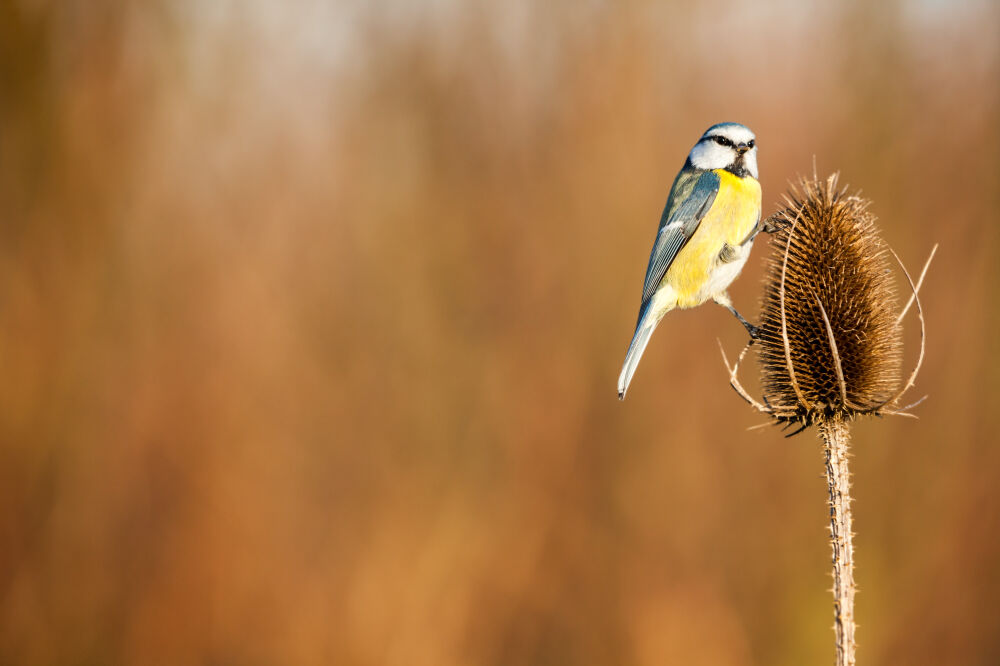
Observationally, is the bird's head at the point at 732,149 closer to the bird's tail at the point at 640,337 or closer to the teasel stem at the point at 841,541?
the bird's tail at the point at 640,337

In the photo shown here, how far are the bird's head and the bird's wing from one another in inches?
3.7

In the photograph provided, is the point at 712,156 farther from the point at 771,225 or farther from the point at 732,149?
the point at 771,225

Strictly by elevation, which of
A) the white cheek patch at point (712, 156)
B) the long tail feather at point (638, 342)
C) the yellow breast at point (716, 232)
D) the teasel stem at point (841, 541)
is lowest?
the teasel stem at point (841, 541)

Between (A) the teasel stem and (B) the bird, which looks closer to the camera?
(A) the teasel stem

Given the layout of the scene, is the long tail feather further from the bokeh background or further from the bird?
the bokeh background

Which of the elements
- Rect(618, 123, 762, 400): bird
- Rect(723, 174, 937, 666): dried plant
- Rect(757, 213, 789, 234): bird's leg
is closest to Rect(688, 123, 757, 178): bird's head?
Rect(618, 123, 762, 400): bird

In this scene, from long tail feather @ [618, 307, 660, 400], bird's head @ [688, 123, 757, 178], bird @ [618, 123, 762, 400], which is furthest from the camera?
bird's head @ [688, 123, 757, 178]

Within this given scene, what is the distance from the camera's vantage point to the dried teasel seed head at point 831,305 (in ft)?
9.50

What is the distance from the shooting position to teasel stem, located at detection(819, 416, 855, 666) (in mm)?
1944

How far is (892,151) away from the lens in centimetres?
675

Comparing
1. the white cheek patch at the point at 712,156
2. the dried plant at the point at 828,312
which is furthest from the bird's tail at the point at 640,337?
the white cheek patch at the point at 712,156

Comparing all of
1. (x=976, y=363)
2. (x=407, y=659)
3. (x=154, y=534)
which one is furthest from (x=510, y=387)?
(x=976, y=363)

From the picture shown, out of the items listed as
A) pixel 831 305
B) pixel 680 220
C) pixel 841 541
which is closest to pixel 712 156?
pixel 680 220

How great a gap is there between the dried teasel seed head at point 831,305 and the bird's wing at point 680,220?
597 mm
